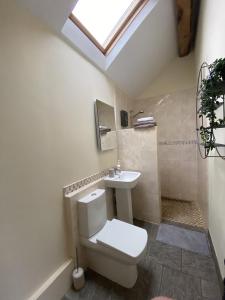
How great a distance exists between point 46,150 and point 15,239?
0.65 m

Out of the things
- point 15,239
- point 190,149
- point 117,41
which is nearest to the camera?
point 15,239

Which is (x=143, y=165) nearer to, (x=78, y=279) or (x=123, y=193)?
(x=123, y=193)

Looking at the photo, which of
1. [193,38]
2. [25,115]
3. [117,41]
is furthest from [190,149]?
[25,115]

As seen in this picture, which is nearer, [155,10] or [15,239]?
[15,239]

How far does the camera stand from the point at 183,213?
8.42 ft

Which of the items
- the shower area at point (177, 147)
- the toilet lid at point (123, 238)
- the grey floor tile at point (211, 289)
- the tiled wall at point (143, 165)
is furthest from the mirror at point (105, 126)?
the grey floor tile at point (211, 289)

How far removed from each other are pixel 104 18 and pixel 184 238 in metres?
2.90

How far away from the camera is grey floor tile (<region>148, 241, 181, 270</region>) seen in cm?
162

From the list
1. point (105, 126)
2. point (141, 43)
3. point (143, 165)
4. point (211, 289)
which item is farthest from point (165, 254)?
point (141, 43)

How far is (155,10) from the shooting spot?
179 cm

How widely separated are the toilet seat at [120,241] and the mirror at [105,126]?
97 cm

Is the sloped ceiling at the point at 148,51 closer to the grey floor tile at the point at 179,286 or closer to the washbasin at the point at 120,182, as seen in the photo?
the washbasin at the point at 120,182

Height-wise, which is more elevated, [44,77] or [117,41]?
[117,41]

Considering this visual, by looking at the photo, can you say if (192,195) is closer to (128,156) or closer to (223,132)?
(128,156)
